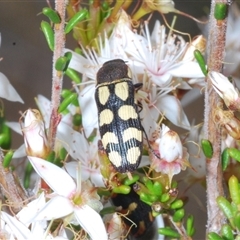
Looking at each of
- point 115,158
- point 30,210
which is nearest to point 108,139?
point 115,158

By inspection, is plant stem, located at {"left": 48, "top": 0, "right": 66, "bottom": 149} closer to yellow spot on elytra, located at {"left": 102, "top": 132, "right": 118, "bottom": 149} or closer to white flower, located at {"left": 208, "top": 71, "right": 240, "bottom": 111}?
yellow spot on elytra, located at {"left": 102, "top": 132, "right": 118, "bottom": 149}

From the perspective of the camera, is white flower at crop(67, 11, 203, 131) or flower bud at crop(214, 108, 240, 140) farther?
white flower at crop(67, 11, 203, 131)

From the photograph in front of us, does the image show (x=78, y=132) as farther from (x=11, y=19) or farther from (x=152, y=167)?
(x=11, y=19)

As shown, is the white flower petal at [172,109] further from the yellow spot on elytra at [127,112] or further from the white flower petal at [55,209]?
the white flower petal at [55,209]

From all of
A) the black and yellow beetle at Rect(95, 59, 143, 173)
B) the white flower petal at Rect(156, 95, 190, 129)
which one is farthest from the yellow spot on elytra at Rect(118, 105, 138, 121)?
the white flower petal at Rect(156, 95, 190, 129)

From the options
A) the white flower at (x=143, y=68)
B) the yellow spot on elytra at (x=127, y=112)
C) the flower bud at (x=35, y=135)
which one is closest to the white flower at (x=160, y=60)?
the white flower at (x=143, y=68)

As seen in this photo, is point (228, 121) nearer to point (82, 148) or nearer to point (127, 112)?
point (127, 112)
